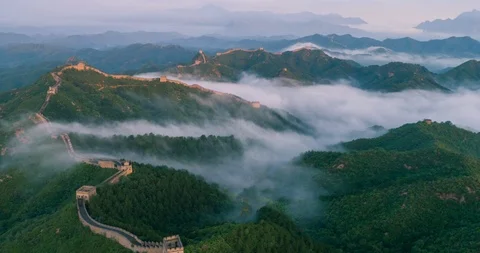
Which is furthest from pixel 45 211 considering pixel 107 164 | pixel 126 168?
pixel 126 168

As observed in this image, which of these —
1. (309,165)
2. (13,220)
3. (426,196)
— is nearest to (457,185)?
(426,196)

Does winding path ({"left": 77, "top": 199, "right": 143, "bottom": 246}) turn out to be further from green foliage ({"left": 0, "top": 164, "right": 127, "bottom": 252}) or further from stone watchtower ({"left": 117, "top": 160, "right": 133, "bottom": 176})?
stone watchtower ({"left": 117, "top": 160, "right": 133, "bottom": 176})

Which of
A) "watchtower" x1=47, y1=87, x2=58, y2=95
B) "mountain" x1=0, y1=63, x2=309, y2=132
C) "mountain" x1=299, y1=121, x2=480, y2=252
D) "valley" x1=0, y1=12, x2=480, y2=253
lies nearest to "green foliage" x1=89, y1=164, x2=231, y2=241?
"valley" x1=0, y1=12, x2=480, y2=253

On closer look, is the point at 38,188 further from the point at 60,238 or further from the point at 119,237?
the point at 119,237

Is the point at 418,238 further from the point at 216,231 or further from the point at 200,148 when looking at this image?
the point at 200,148

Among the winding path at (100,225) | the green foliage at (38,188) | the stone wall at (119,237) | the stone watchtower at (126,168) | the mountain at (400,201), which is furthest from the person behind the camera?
the green foliage at (38,188)

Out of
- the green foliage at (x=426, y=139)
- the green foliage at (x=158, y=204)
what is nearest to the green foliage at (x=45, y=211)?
the green foliage at (x=158, y=204)

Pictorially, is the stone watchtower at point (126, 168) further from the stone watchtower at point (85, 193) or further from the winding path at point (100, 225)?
the winding path at point (100, 225)
